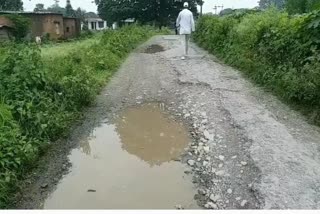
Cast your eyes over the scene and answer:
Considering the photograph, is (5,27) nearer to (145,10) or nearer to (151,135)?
(145,10)

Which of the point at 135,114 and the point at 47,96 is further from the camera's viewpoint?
the point at 135,114

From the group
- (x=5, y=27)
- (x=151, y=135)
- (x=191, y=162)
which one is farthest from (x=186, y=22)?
(x=5, y=27)

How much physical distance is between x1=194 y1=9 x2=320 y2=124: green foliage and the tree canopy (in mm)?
33681

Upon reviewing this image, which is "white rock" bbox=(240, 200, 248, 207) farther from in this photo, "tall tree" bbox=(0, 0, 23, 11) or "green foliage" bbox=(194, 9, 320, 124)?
"tall tree" bbox=(0, 0, 23, 11)

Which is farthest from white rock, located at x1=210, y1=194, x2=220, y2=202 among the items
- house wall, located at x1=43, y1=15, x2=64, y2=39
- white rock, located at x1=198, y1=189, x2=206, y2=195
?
house wall, located at x1=43, y1=15, x2=64, y2=39

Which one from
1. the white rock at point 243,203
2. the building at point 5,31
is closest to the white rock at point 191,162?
the white rock at point 243,203

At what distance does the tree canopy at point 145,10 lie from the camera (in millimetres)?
44647

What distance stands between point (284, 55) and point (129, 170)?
4.85m

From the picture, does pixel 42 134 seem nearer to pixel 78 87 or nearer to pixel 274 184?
pixel 78 87

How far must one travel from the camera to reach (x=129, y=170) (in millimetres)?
5461

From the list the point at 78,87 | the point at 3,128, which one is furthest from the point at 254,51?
the point at 3,128

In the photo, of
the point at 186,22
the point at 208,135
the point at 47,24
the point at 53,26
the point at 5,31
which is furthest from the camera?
the point at 53,26

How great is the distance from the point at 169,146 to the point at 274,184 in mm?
2015

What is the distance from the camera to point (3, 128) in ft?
17.9
